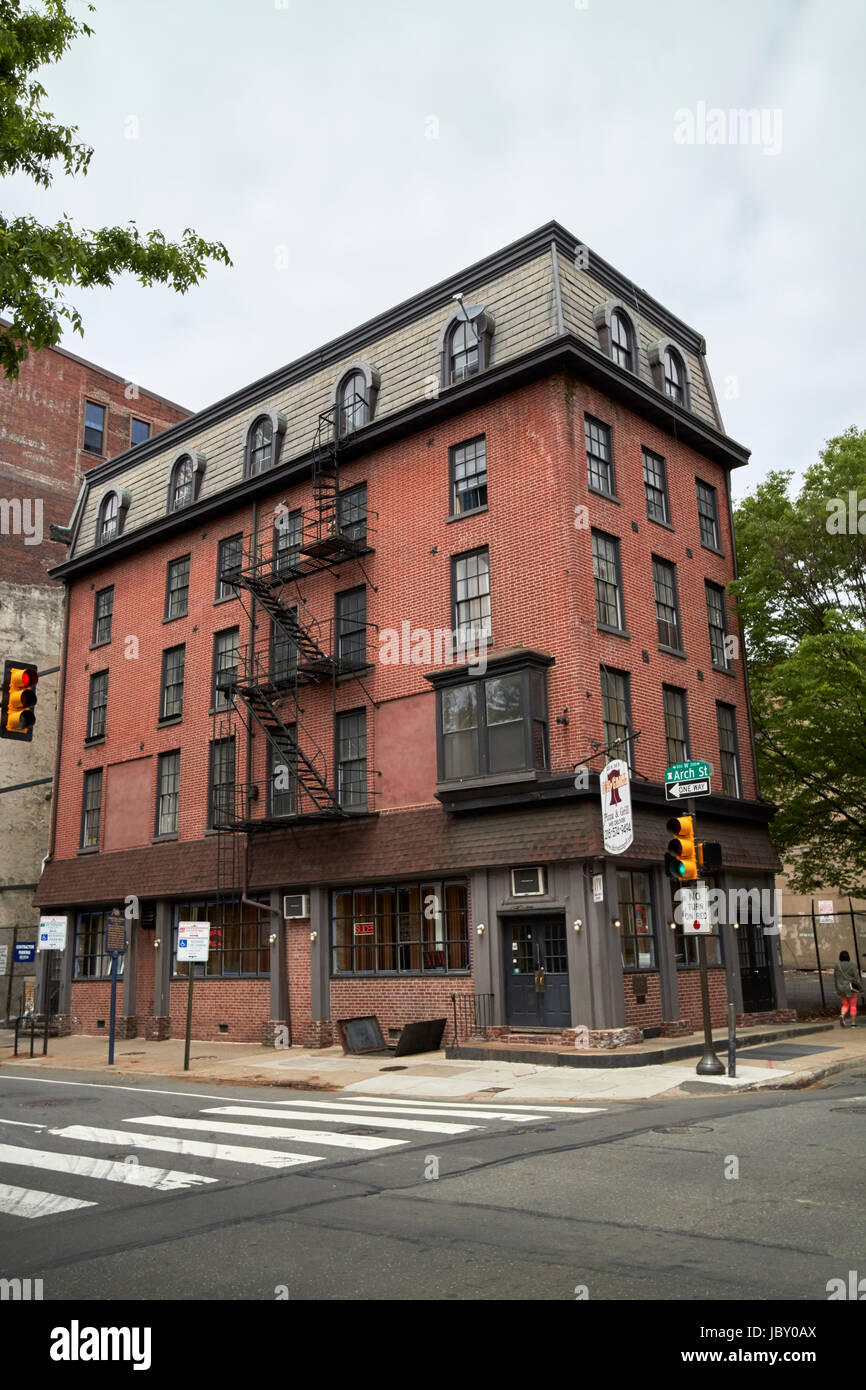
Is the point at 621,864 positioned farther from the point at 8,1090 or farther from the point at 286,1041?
the point at 8,1090

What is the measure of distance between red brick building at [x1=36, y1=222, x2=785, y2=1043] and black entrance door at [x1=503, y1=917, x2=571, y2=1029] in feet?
0.19

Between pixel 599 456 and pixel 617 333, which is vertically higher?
pixel 617 333

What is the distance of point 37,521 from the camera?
4109 cm

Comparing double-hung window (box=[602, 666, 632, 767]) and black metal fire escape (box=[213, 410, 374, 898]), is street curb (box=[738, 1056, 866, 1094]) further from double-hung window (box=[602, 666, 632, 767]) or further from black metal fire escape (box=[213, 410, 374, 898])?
black metal fire escape (box=[213, 410, 374, 898])

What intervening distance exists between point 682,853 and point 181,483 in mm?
21361

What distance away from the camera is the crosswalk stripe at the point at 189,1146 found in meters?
9.91

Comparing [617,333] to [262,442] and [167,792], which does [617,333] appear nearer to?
[262,442]

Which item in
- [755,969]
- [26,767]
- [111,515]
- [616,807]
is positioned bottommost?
[755,969]

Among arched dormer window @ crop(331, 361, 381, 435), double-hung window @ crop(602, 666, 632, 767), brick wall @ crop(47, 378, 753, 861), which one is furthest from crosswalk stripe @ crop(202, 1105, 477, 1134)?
arched dormer window @ crop(331, 361, 381, 435)

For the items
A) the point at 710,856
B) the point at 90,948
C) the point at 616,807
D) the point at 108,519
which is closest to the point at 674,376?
the point at 616,807

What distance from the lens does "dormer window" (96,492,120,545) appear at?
33.5 m

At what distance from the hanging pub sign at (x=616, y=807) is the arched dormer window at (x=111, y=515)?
67.5ft

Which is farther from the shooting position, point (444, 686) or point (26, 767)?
point (26, 767)

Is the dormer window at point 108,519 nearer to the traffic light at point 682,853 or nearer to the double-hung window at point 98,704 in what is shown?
the double-hung window at point 98,704
